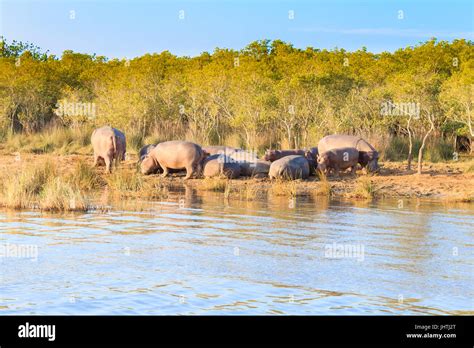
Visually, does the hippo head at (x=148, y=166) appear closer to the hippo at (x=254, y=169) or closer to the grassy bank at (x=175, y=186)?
the grassy bank at (x=175, y=186)

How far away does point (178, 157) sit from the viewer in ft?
69.5

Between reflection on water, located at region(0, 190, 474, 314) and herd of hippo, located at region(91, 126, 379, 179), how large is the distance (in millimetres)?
5792

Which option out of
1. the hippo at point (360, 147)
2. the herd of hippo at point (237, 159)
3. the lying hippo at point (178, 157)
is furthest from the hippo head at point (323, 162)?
the lying hippo at point (178, 157)

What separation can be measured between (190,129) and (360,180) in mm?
12470

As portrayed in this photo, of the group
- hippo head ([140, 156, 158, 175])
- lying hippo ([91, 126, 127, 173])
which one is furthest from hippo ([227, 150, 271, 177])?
lying hippo ([91, 126, 127, 173])

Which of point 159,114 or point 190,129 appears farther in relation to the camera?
point 159,114

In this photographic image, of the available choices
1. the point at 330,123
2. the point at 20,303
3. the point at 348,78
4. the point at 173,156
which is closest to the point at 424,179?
the point at 173,156

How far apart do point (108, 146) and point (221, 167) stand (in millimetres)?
3369

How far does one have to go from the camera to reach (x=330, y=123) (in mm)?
28547

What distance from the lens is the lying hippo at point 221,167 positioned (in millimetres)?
20719

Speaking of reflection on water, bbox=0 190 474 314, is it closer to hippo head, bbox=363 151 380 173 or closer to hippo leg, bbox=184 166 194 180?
hippo leg, bbox=184 166 194 180

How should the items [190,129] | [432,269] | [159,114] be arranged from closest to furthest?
[432,269] → [190,129] → [159,114]

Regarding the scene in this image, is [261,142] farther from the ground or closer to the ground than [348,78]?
closer to the ground

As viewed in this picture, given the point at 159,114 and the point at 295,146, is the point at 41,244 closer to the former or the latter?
the point at 295,146
